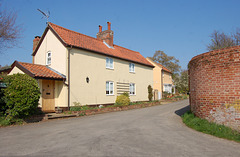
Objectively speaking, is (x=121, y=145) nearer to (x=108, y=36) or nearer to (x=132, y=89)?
(x=132, y=89)

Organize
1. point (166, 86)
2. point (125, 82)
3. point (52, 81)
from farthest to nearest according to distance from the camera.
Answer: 1. point (166, 86)
2. point (125, 82)
3. point (52, 81)

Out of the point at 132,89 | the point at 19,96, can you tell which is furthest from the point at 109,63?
the point at 19,96

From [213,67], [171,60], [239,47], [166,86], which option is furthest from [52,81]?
[171,60]

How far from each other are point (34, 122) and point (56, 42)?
7.82 meters

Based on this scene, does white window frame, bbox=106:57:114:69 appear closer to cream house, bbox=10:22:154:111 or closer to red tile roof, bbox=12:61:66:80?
cream house, bbox=10:22:154:111

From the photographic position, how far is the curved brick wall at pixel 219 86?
7852 mm

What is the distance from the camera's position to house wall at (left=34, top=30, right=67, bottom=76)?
1574 centimetres

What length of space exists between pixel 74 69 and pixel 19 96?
592 cm

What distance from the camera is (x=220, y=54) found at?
8445 mm

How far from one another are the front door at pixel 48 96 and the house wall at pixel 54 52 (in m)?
1.44

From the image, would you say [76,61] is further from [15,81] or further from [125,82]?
[125,82]

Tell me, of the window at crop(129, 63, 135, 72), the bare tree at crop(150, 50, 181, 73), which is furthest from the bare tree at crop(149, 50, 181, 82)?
the window at crop(129, 63, 135, 72)

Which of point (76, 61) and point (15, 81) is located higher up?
point (76, 61)

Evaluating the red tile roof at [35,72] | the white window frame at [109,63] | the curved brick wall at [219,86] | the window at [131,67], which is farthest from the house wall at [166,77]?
the curved brick wall at [219,86]
